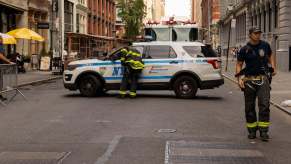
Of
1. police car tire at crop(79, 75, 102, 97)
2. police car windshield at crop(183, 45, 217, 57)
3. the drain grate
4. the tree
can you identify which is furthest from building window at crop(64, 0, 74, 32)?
the drain grate

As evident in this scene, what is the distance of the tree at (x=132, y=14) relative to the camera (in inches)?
2911

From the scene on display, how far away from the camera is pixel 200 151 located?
329 inches

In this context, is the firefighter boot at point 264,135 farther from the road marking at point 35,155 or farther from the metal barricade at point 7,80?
the metal barricade at point 7,80

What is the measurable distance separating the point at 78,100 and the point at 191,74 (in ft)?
11.6

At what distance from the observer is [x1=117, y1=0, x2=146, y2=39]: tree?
73.9 metres

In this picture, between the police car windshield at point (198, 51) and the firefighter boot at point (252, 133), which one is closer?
the firefighter boot at point (252, 133)

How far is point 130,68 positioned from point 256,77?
7.69 m

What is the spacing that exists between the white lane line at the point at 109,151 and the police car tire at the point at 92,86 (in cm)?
792

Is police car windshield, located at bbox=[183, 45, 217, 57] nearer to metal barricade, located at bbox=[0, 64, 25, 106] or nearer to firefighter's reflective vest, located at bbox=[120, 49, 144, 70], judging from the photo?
firefighter's reflective vest, located at bbox=[120, 49, 144, 70]

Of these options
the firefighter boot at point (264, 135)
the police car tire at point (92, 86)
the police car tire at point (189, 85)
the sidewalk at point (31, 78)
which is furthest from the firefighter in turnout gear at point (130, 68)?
the sidewalk at point (31, 78)

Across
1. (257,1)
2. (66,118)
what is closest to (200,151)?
(66,118)

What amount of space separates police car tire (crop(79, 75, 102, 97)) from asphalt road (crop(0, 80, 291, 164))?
1067 mm

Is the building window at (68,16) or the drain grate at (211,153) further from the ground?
the building window at (68,16)

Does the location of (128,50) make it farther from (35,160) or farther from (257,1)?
(257,1)
